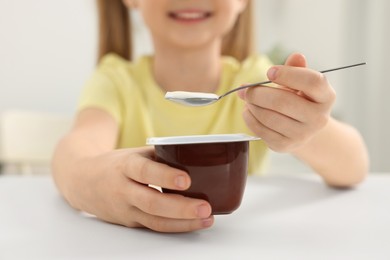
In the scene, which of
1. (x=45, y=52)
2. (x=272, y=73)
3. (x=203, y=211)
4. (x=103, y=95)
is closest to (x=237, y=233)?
(x=203, y=211)

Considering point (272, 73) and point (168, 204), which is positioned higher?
point (272, 73)

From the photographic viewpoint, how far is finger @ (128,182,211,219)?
54 cm

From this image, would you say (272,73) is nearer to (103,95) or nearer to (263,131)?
(263,131)

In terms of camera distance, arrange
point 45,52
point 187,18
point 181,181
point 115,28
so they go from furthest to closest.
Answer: point 45,52, point 115,28, point 187,18, point 181,181

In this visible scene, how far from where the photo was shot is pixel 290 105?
1.89 ft

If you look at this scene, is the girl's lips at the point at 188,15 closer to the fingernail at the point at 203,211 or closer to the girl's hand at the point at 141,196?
the girl's hand at the point at 141,196

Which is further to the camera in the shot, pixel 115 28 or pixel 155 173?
pixel 115 28

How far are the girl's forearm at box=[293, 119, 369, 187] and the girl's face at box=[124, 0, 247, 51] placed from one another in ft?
1.03

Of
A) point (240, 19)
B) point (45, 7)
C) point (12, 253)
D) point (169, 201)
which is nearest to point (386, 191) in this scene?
point (169, 201)

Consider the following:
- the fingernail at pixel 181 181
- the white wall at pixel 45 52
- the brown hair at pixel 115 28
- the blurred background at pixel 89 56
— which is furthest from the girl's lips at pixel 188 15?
the white wall at pixel 45 52

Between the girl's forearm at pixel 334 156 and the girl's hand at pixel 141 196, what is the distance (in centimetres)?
33

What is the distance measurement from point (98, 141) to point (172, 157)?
38 centimetres

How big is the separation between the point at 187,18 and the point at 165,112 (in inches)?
7.9

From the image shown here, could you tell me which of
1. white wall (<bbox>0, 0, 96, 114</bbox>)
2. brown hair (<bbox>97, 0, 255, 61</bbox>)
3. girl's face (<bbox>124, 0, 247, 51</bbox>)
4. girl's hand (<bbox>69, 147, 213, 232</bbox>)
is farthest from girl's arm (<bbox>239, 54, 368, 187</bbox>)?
white wall (<bbox>0, 0, 96, 114</bbox>)
